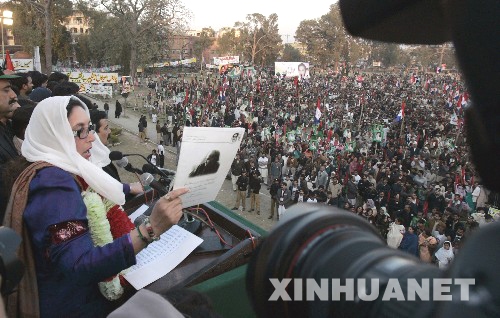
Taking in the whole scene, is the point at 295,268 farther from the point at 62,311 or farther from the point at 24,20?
the point at 24,20

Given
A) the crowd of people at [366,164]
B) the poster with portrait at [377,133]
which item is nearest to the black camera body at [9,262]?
the crowd of people at [366,164]

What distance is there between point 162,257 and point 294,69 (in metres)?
32.0

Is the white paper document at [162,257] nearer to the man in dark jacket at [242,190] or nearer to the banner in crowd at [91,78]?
the man in dark jacket at [242,190]

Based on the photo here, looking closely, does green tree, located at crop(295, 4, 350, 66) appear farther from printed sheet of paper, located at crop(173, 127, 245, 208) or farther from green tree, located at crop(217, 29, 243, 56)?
printed sheet of paper, located at crop(173, 127, 245, 208)

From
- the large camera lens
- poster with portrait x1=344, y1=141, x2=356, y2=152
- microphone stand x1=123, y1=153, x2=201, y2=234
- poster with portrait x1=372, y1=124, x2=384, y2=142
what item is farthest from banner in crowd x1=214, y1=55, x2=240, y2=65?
the large camera lens

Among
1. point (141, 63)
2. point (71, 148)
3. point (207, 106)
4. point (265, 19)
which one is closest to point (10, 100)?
point (71, 148)

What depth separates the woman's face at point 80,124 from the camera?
1.83 meters

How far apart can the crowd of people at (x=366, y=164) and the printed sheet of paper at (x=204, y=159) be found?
139cm

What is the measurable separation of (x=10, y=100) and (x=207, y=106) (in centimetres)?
2205

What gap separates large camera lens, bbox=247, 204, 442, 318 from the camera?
0.52m

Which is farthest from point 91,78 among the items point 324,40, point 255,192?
point 324,40

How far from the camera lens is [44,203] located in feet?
4.92

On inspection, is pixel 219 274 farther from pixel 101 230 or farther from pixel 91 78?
pixel 91 78

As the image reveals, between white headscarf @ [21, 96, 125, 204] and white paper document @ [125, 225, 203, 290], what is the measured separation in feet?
1.18
